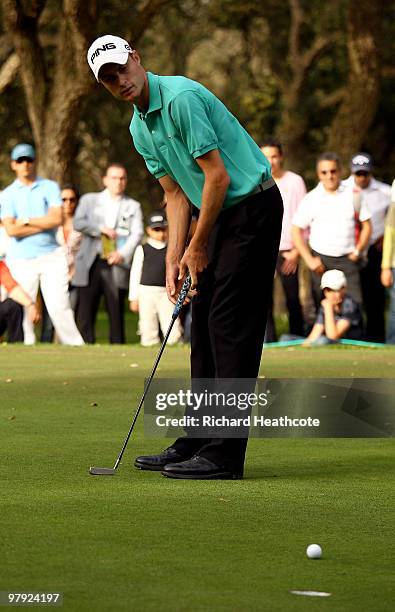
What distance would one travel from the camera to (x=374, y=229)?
17547mm

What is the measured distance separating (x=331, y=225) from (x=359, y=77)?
1161 centimetres

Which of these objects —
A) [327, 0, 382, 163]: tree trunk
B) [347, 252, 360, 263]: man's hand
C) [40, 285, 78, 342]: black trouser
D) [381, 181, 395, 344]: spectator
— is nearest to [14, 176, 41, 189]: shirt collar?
[40, 285, 78, 342]: black trouser

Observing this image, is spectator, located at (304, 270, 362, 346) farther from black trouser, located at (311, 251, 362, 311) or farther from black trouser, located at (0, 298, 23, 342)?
black trouser, located at (0, 298, 23, 342)

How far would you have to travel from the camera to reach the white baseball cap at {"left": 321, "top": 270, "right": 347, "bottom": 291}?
16.0 meters

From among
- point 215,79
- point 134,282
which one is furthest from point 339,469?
point 215,79

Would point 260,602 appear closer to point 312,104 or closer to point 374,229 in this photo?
point 374,229

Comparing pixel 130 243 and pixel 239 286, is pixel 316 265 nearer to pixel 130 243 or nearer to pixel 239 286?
pixel 130 243

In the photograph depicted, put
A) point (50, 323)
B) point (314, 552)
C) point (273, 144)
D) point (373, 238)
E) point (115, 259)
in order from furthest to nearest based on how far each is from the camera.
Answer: point (50, 323) < point (115, 259) < point (373, 238) < point (273, 144) < point (314, 552)

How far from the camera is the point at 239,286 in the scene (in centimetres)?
752

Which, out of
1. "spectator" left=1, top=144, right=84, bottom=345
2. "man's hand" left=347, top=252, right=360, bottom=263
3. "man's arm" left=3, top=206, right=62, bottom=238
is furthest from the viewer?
"man's hand" left=347, top=252, right=360, bottom=263

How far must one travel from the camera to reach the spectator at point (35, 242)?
16.3 m

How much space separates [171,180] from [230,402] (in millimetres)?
1154

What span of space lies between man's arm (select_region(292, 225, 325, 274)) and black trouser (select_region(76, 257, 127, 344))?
2.34 meters

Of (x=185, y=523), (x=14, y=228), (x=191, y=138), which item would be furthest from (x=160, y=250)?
(x=185, y=523)
